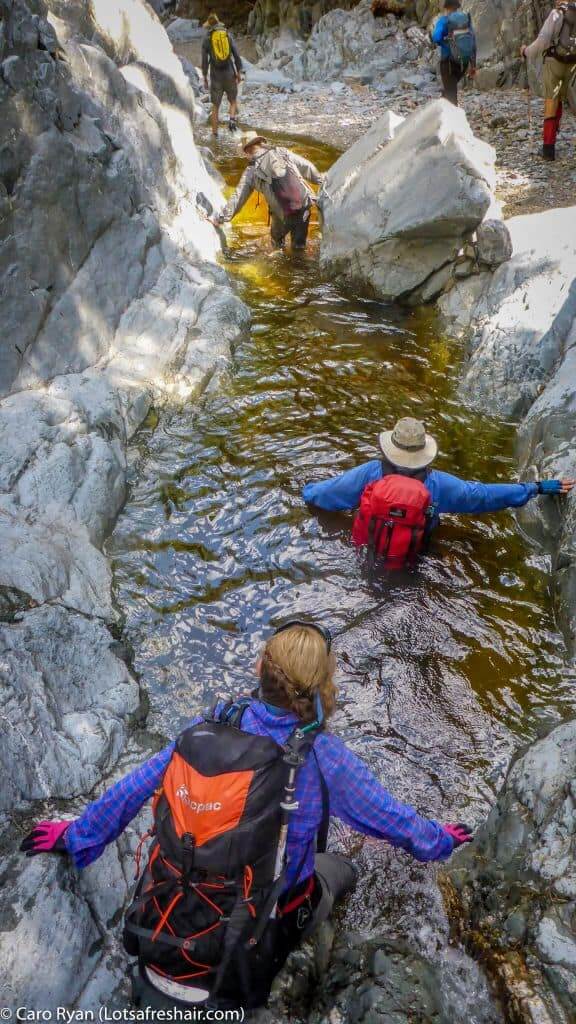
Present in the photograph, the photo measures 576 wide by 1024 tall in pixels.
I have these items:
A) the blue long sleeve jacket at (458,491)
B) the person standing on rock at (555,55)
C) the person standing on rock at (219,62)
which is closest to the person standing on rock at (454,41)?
the person standing on rock at (555,55)

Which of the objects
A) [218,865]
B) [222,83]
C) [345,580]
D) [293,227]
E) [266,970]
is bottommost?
[345,580]

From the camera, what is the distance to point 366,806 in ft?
9.46

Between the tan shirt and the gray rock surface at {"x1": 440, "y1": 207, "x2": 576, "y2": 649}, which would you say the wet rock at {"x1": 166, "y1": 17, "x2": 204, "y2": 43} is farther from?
the gray rock surface at {"x1": 440, "y1": 207, "x2": 576, "y2": 649}

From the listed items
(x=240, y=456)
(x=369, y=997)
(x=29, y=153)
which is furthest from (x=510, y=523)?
(x=29, y=153)

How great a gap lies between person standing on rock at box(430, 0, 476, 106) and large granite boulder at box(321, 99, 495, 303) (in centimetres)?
396

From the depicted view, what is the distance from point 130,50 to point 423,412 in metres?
6.83

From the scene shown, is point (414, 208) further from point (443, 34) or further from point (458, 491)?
point (443, 34)

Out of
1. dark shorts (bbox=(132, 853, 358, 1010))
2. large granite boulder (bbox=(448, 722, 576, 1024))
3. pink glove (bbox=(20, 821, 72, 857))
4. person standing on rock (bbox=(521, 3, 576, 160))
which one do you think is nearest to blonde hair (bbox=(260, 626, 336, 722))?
dark shorts (bbox=(132, 853, 358, 1010))

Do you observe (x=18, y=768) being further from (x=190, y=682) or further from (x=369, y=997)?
(x=369, y=997)

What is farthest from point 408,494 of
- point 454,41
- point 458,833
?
point 454,41

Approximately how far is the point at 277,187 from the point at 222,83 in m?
7.95

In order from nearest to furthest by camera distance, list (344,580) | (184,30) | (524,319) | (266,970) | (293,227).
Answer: (266,970) < (344,580) < (524,319) < (293,227) < (184,30)

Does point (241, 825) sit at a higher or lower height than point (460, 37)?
lower

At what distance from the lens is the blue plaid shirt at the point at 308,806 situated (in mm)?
2760
